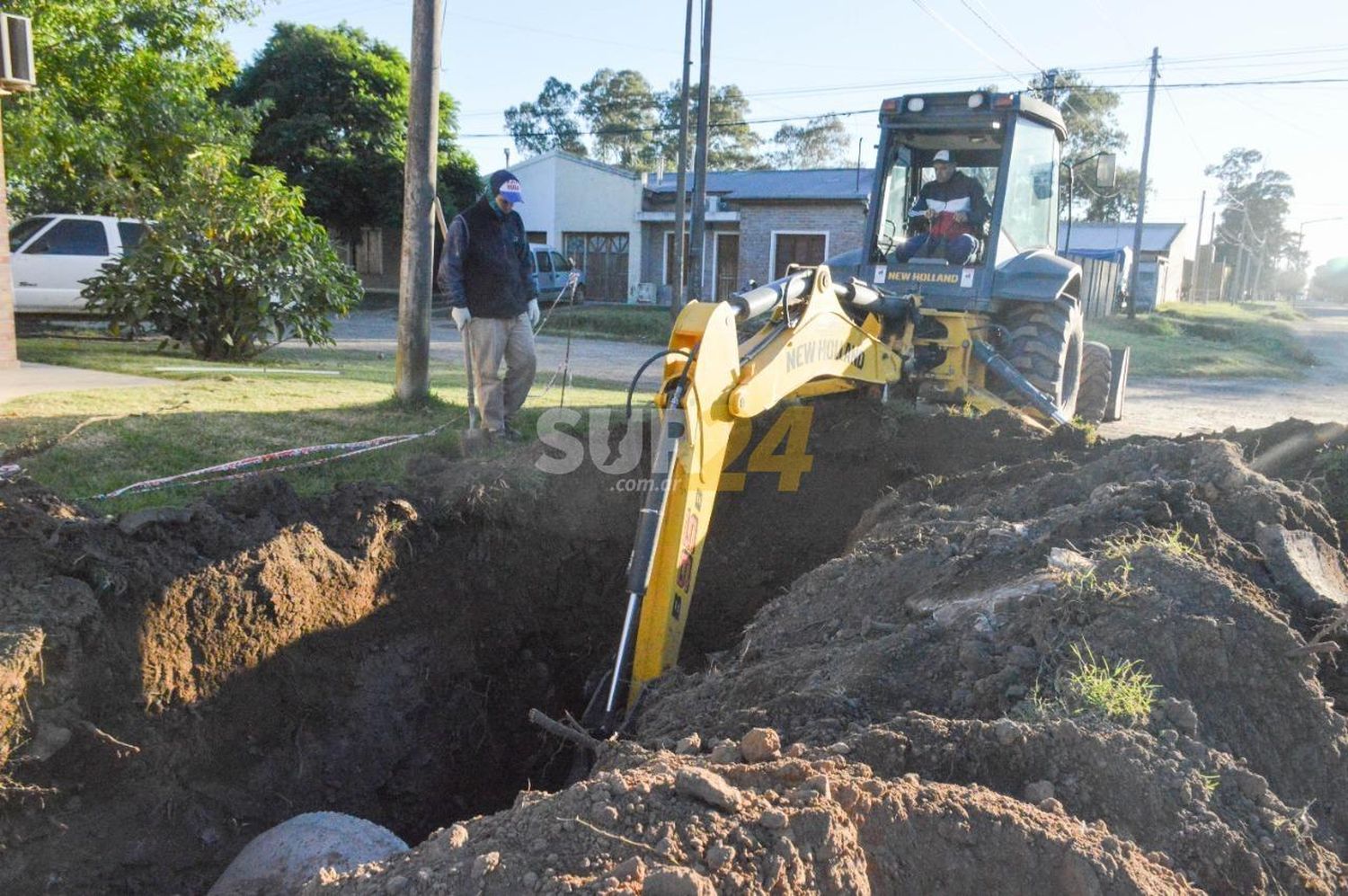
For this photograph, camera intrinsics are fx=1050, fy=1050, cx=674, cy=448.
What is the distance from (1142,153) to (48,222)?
3099 cm

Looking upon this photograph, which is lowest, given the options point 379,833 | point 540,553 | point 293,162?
point 379,833

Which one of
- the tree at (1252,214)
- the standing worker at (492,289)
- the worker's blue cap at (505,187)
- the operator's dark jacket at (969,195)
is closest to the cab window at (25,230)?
the standing worker at (492,289)

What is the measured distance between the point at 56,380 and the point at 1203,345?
25.8 m

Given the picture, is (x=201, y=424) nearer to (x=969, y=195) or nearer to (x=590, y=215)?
(x=969, y=195)

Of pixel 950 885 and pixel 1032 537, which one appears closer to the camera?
pixel 950 885

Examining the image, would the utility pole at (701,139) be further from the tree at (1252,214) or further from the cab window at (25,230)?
the tree at (1252,214)

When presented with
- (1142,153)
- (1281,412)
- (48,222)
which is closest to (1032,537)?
(1281,412)

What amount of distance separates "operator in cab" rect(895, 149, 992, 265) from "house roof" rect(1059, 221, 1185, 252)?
40286mm

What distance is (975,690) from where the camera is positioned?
341 cm

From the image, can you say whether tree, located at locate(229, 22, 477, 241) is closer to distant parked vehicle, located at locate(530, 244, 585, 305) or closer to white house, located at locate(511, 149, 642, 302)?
white house, located at locate(511, 149, 642, 302)

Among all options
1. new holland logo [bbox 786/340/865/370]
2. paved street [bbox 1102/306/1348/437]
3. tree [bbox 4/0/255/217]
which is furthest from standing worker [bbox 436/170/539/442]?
tree [bbox 4/0/255/217]

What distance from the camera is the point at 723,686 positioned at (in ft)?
12.8

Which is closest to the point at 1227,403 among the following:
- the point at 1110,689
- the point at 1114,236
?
the point at 1110,689

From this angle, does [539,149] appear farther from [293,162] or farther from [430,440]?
[430,440]
